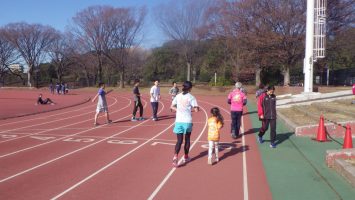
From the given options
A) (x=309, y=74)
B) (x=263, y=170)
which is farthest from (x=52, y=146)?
(x=309, y=74)

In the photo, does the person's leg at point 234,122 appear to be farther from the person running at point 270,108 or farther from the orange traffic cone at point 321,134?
the orange traffic cone at point 321,134

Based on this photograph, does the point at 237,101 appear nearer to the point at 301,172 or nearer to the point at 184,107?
the point at 184,107

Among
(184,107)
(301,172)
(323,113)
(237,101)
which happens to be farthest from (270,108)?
(323,113)

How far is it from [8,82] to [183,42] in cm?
4673

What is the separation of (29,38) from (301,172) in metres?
69.8

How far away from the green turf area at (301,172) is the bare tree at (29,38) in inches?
2617

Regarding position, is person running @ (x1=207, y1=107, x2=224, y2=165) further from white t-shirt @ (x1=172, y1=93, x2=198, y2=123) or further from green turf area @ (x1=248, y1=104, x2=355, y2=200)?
green turf area @ (x1=248, y1=104, x2=355, y2=200)

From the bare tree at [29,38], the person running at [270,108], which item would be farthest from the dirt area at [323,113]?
the bare tree at [29,38]

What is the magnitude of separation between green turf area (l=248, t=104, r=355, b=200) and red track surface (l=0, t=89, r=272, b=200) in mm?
254

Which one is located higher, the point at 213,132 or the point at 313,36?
the point at 313,36

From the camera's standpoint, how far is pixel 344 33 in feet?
127

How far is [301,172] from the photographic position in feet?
25.5

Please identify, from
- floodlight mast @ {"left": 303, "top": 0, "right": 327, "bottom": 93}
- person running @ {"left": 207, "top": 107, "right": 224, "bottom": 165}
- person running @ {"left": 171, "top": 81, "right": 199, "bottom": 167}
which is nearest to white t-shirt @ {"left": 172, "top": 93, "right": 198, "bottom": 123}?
person running @ {"left": 171, "top": 81, "right": 199, "bottom": 167}

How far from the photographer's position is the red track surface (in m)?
6.68
